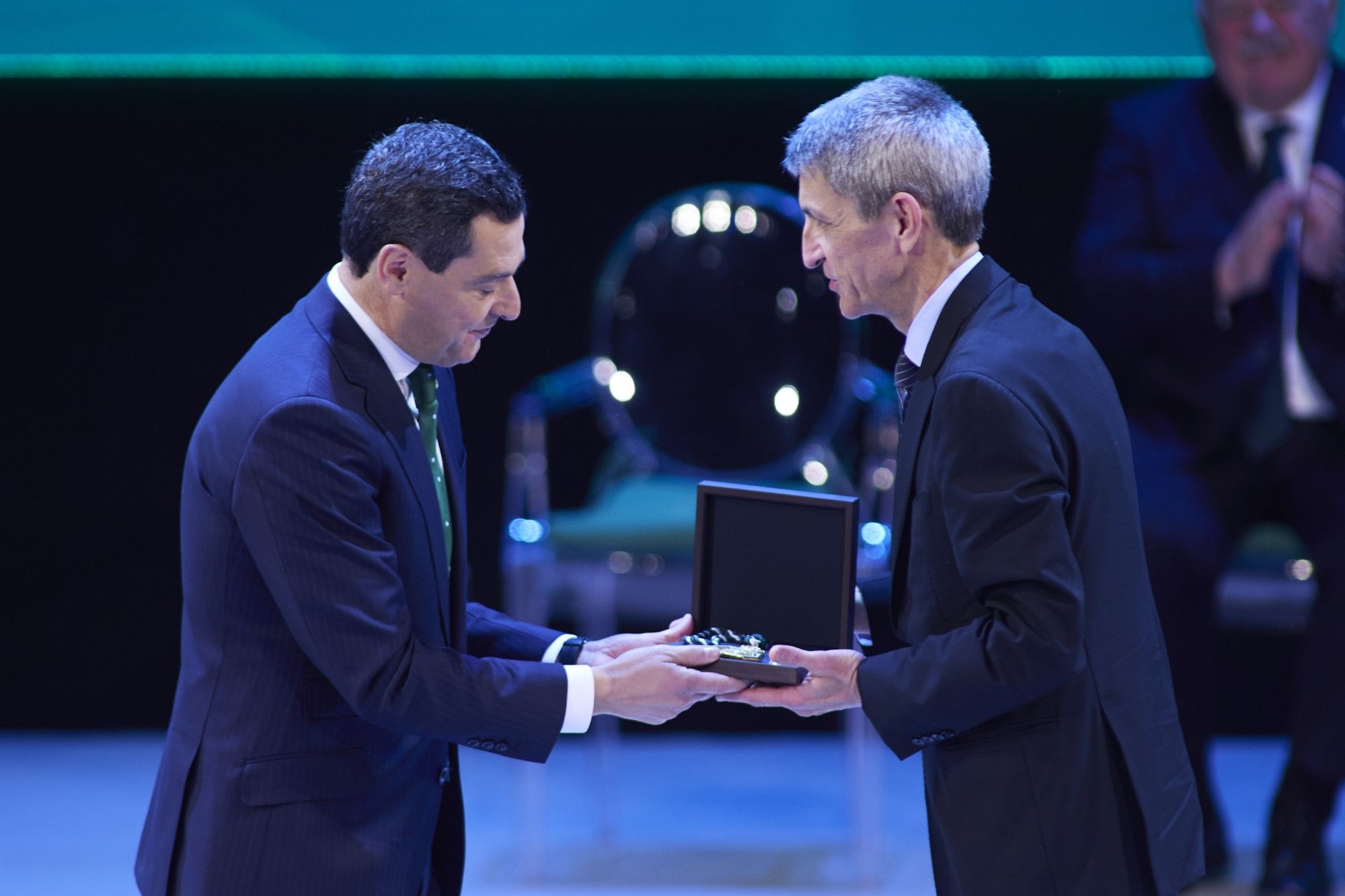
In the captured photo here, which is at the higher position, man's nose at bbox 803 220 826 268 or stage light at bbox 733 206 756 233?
man's nose at bbox 803 220 826 268

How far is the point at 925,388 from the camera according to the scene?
1.80 m

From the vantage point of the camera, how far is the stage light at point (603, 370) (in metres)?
3.85

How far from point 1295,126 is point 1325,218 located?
0.36 meters

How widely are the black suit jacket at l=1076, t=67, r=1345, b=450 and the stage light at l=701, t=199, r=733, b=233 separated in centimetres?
83

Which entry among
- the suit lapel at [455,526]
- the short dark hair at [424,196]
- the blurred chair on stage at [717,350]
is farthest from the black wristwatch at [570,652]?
the blurred chair on stage at [717,350]

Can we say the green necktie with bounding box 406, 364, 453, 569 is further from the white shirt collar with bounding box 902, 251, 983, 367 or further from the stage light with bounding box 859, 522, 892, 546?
the stage light with bounding box 859, 522, 892, 546

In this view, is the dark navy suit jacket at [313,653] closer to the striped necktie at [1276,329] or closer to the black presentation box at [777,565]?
the black presentation box at [777,565]

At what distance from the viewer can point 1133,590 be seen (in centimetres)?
182

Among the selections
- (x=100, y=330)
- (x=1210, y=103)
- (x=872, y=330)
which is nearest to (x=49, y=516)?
(x=100, y=330)

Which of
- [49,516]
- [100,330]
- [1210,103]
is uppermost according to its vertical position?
[1210,103]

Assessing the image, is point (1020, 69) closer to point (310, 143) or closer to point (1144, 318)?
point (1144, 318)

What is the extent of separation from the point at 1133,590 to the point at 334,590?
901 millimetres

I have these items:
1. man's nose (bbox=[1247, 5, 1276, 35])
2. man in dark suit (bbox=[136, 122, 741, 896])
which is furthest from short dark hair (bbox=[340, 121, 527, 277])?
man's nose (bbox=[1247, 5, 1276, 35])

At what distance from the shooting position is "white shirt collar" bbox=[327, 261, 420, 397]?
1933mm
